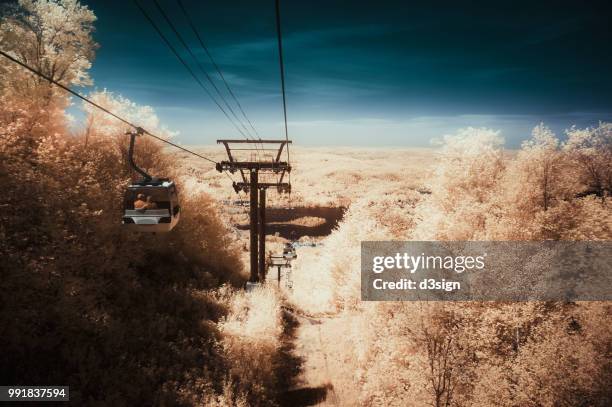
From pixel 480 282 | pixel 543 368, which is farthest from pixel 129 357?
pixel 480 282

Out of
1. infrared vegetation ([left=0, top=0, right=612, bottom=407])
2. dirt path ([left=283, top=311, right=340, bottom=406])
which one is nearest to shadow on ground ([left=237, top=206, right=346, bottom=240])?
infrared vegetation ([left=0, top=0, right=612, bottom=407])

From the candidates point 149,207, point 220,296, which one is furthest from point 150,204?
point 220,296

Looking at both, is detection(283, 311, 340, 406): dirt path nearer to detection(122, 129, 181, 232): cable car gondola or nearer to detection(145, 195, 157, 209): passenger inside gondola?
detection(122, 129, 181, 232): cable car gondola

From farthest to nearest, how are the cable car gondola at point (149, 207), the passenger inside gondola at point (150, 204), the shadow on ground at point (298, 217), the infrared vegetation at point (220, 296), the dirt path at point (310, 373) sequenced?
1. the shadow on ground at point (298, 217)
2. the dirt path at point (310, 373)
3. the infrared vegetation at point (220, 296)
4. the passenger inside gondola at point (150, 204)
5. the cable car gondola at point (149, 207)

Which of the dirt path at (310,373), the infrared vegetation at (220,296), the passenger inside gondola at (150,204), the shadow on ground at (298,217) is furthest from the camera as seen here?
the shadow on ground at (298,217)

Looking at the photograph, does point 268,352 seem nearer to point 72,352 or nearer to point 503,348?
point 72,352

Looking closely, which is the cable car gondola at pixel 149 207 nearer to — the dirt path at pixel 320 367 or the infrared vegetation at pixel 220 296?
the infrared vegetation at pixel 220 296

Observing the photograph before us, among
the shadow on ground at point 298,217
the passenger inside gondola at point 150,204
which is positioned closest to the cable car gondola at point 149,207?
the passenger inside gondola at point 150,204

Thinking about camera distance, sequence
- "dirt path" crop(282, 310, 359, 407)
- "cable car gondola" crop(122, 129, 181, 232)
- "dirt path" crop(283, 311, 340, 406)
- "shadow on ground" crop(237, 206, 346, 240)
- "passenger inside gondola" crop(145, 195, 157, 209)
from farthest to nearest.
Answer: "shadow on ground" crop(237, 206, 346, 240), "dirt path" crop(282, 310, 359, 407), "dirt path" crop(283, 311, 340, 406), "passenger inside gondola" crop(145, 195, 157, 209), "cable car gondola" crop(122, 129, 181, 232)
